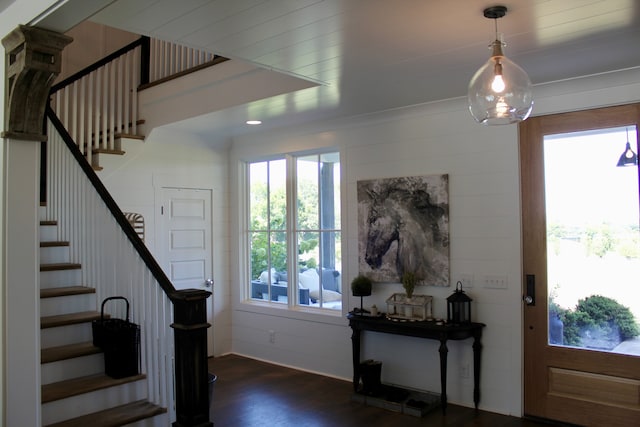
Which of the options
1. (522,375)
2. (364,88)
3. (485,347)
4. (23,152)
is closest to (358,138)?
(364,88)

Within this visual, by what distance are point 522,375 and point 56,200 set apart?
390 centimetres

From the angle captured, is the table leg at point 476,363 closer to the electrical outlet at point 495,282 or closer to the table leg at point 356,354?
the electrical outlet at point 495,282

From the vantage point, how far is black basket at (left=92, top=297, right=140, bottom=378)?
3.20 m

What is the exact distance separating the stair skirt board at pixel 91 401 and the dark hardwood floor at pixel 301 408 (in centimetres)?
100

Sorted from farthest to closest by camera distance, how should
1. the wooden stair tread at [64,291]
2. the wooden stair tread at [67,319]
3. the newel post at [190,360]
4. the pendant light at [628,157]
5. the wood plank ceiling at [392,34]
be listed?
the pendant light at [628,157] < the wooden stair tread at [64,291] < the wooden stair tread at [67,319] < the newel post at [190,360] < the wood plank ceiling at [392,34]

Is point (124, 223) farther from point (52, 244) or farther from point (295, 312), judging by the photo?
point (295, 312)

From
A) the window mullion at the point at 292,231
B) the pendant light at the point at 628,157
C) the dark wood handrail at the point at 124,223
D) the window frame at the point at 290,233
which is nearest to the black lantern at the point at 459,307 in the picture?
the window frame at the point at 290,233

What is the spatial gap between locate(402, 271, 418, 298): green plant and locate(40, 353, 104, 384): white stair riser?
8.19 ft

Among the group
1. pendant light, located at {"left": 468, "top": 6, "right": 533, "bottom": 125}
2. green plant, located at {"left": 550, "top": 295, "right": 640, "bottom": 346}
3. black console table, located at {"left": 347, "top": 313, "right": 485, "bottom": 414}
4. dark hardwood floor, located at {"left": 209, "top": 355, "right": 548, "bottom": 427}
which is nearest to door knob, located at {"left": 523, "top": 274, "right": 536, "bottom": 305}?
green plant, located at {"left": 550, "top": 295, "right": 640, "bottom": 346}

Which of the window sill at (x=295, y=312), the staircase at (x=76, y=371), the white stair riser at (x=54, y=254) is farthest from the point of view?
the window sill at (x=295, y=312)

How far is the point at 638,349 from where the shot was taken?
365 centimetres

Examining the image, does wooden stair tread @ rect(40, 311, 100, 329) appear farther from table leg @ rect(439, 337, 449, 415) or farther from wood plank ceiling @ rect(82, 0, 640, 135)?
table leg @ rect(439, 337, 449, 415)

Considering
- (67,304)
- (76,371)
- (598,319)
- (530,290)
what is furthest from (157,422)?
(598,319)

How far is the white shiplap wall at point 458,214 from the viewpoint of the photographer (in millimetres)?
4148
